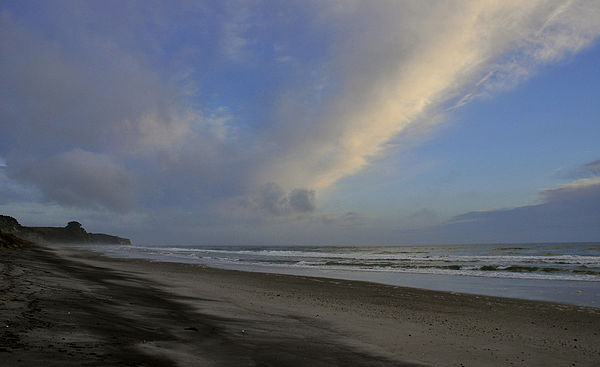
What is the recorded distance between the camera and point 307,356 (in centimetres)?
587

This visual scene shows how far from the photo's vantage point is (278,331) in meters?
7.69

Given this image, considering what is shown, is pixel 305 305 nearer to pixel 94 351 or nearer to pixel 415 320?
pixel 415 320

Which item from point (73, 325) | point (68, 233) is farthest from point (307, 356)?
point (68, 233)

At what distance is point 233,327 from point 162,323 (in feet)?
5.10

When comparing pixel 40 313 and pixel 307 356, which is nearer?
pixel 307 356

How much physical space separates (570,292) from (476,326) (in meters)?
10.2

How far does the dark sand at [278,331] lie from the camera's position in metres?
5.12

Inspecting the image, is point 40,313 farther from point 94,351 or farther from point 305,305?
point 305,305

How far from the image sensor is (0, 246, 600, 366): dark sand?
16.8 ft

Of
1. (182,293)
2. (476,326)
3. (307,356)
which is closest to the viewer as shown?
(307,356)

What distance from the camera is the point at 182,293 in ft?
44.3

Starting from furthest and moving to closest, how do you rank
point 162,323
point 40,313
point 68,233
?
point 68,233 < point 162,323 < point 40,313

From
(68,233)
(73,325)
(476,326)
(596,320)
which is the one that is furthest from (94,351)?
(68,233)

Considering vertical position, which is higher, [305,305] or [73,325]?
[73,325]
